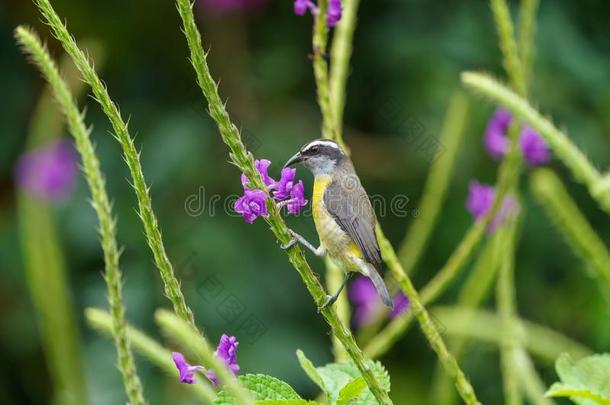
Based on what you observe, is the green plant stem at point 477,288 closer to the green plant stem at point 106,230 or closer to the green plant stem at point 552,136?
the green plant stem at point 552,136

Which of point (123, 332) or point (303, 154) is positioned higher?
point (303, 154)

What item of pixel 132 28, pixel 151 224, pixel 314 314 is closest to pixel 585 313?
pixel 314 314

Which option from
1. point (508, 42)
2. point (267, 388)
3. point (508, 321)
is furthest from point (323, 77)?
point (267, 388)

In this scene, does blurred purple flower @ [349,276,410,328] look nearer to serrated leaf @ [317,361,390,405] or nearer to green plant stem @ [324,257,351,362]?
green plant stem @ [324,257,351,362]

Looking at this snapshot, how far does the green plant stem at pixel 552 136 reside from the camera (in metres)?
1.10

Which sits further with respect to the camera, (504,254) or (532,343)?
(532,343)

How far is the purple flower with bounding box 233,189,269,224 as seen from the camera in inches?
51.0

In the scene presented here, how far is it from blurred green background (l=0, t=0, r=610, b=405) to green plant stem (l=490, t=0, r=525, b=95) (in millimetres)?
2106

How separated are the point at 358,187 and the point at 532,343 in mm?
585

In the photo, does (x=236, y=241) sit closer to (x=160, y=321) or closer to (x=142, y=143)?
(x=142, y=143)

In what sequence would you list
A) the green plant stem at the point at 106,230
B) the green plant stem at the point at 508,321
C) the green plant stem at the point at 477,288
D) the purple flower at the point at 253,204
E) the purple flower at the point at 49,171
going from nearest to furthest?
the green plant stem at the point at 106,230 < the purple flower at the point at 253,204 < the green plant stem at the point at 508,321 < the green plant stem at the point at 477,288 < the purple flower at the point at 49,171

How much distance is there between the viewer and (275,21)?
15.6 ft

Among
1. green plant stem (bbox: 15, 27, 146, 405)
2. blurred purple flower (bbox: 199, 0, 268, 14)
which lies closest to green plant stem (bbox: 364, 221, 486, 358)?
green plant stem (bbox: 15, 27, 146, 405)

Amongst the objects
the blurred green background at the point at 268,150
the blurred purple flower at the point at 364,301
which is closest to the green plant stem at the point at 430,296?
the blurred purple flower at the point at 364,301
